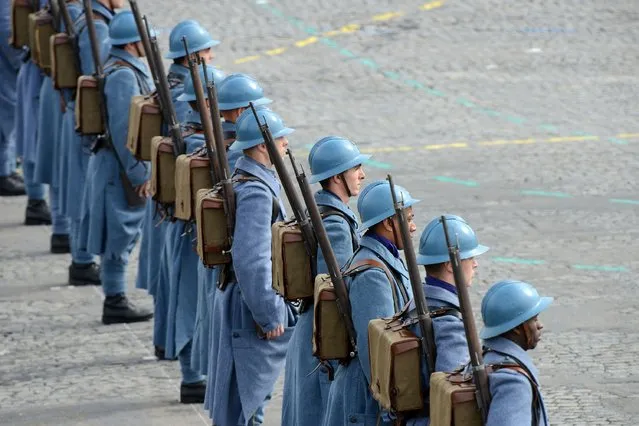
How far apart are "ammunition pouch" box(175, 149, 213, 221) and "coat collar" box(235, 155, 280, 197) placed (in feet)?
1.82

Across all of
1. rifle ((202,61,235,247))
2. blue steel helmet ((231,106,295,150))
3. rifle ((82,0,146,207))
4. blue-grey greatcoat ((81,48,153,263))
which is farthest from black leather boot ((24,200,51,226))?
blue steel helmet ((231,106,295,150))

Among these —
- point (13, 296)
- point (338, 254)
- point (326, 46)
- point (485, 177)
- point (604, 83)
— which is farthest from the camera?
point (326, 46)

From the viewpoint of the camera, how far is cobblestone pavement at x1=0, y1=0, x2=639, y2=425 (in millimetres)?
11891

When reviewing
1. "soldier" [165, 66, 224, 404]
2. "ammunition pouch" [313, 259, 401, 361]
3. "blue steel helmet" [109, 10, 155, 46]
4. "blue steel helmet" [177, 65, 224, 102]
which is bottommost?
"soldier" [165, 66, 224, 404]

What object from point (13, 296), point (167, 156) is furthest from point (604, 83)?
point (167, 156)

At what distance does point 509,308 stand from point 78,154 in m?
7.53

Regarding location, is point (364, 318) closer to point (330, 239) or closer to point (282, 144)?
point (330, 239)

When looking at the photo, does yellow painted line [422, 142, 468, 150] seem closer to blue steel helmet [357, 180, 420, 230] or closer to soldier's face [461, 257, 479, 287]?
blue steel helmet [357, 180, 420, 230]

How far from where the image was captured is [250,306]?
9.82 meters

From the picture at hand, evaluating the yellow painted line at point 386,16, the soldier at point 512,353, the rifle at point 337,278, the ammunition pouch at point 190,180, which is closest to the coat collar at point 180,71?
the ammunition pouch at point 190,180

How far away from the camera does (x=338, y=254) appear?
885 cm

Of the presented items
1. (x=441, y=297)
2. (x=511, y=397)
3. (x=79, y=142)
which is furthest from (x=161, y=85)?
(x=511, y=397)

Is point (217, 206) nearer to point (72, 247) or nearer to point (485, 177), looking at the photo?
point (72, 247)

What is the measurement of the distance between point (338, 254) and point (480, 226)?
22.9 feet
